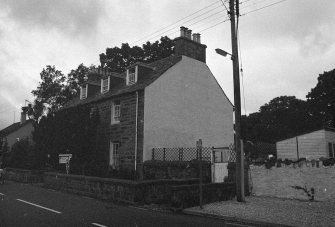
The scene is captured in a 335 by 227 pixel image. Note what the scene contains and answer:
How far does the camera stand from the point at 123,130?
2497 centimetres

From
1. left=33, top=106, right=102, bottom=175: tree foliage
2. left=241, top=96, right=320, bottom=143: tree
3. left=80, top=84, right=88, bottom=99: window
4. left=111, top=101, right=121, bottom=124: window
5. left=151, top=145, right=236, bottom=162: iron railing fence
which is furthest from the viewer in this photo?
left=241, top=96, right=320, bottom=143: tree

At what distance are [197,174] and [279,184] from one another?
4168mm

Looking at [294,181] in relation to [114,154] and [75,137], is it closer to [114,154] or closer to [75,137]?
[114,154]

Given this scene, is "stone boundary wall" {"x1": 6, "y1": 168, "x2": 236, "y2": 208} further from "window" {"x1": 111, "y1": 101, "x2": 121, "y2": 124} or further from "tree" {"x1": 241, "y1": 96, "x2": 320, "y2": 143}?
"tree" {"x1": 241, "y1": 96, "x2": 320, "y2": 143}

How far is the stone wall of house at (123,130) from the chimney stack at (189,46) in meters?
5.17

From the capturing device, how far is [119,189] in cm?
1570

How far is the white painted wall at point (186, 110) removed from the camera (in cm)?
2384

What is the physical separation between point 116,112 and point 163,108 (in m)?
4.25

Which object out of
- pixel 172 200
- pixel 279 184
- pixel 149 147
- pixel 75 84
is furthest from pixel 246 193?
pixel 75 84

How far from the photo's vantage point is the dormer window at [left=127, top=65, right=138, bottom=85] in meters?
26.4

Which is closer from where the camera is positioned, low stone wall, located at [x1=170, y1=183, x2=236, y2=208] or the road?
the road

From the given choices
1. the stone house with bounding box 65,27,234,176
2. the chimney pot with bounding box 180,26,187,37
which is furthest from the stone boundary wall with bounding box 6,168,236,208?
the chimney pot with bounding box 180,26,187,37

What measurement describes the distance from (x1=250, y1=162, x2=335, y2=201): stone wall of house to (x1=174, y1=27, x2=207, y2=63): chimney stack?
12.0 metres

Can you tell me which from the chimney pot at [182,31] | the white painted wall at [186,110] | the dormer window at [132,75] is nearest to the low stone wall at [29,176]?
the white painted wall at [186,110]
